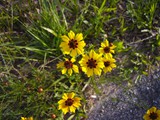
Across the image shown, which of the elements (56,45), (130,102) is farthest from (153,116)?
(56,45)

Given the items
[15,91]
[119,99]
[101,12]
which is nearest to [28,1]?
[101,12]

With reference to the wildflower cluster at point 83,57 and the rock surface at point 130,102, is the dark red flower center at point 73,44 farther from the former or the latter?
the rock surface at point 130,102

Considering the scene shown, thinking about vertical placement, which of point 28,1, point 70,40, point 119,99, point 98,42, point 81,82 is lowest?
point 119,99

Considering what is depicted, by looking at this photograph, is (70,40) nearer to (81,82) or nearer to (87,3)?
(81,82)

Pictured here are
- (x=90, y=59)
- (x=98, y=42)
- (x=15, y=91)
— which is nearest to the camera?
(x=90, y=59)

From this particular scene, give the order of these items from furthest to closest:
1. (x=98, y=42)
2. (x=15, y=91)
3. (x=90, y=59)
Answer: (x=98, y=42) < (x=15, y=91) < (x=90, y=59)

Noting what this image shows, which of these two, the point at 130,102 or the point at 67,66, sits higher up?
the point at 67,66

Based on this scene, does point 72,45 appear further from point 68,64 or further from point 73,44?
point 68,64
